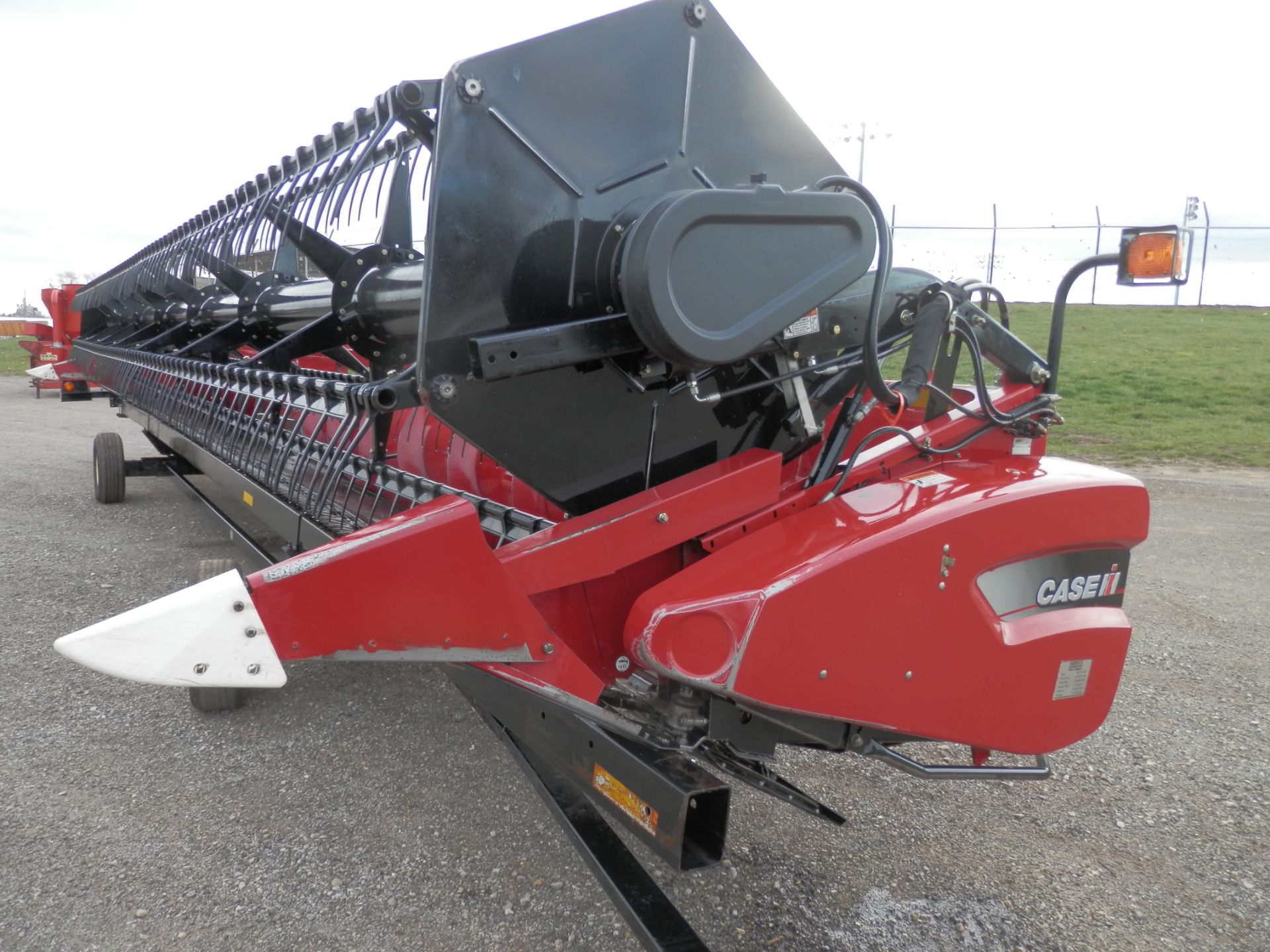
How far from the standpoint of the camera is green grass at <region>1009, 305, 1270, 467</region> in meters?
10.9

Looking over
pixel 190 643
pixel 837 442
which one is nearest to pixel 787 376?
pixel 837 442

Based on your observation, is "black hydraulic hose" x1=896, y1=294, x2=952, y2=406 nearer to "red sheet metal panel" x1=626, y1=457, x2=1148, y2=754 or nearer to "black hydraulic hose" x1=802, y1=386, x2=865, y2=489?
"black hydraulic hose" x1=802, y1=386, x2=865, y2=489

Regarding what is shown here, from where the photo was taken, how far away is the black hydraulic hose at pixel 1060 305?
2486 millimetres

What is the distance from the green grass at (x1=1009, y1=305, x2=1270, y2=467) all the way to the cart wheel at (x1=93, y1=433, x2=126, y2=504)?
8.93 metres

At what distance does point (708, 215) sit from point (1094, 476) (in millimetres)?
1147

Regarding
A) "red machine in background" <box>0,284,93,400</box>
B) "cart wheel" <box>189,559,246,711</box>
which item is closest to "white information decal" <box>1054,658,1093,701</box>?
"cart wheel" <box>189,559,246,711</box>

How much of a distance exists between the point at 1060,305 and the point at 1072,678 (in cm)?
96

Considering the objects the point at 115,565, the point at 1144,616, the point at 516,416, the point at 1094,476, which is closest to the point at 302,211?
the point at 115,565

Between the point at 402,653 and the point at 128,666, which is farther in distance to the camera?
the point at 402,653

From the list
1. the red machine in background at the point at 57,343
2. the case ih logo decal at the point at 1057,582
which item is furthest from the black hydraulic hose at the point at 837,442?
the red machine in background at the point at 57,343

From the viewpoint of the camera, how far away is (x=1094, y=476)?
93.9 inches

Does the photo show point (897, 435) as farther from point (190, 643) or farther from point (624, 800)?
point (190, 643)

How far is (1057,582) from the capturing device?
235 cm

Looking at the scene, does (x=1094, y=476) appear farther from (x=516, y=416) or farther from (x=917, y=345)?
(x=516, y=416)
